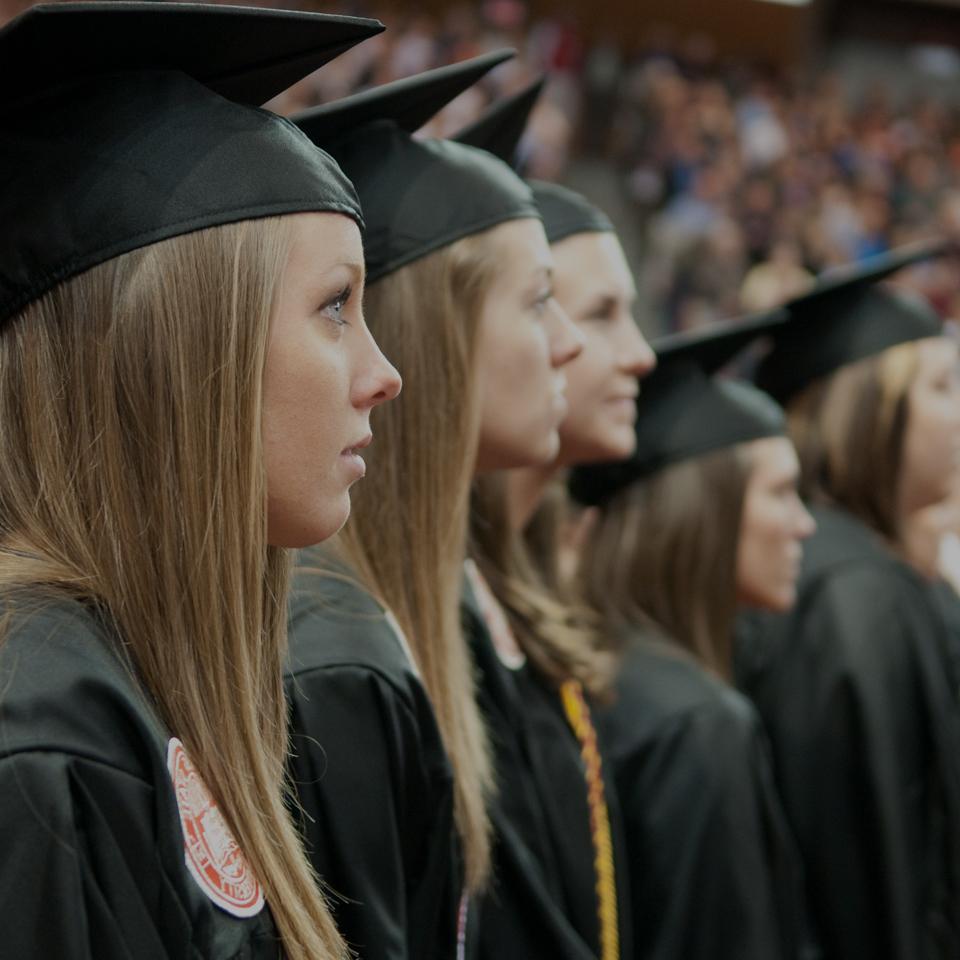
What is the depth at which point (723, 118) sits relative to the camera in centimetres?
1468

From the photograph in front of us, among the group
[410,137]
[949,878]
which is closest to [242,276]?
[410,137]

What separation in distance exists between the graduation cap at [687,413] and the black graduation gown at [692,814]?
1.62 ft

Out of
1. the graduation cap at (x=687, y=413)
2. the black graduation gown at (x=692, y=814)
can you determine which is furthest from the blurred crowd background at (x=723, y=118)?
the black graduation gown at (x=692, y=814)

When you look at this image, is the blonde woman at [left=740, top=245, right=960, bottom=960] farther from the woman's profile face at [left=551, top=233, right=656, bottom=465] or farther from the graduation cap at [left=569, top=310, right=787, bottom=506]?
the woman's profile face at [left=551, top=233, right=656, bottom=465]

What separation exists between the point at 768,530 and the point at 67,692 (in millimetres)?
2214

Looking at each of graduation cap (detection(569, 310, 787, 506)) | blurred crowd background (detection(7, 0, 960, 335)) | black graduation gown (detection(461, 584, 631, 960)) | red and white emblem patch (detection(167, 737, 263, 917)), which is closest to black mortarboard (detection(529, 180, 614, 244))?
graduation cap (detection(569, 310, 787, 506))

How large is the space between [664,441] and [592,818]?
3.13 feet

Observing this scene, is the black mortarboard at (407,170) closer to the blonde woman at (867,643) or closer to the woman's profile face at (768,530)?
the woman's profile face at (768,530)

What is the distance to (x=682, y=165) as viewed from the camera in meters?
13.1

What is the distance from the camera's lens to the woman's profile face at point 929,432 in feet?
12.3

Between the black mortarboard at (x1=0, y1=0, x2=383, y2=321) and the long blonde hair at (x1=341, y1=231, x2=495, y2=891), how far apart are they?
58 centimetres

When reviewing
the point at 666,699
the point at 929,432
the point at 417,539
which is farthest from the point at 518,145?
the point at 929,432

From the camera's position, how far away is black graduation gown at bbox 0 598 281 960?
1.13 m

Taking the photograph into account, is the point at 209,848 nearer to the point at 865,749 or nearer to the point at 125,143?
the point at 125,143
